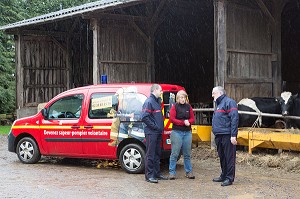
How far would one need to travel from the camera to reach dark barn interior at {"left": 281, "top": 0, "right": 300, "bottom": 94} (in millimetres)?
16594

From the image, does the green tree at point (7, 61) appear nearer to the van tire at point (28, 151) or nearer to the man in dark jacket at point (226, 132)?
the van tire at point (28, 151)

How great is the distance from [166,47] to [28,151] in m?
10.7

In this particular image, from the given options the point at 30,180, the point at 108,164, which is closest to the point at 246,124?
the point at 108,164

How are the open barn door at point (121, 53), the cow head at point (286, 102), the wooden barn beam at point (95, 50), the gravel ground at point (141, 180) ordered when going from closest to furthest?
the gravel ground at point (141, 180) < the cow head at point (286, 102) < the wooden barn beam at point (95, 50) < the open barn door at point (121, 53)

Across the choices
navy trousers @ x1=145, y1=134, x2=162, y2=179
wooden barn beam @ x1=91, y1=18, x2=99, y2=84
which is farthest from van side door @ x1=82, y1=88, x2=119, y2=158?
wooden barn beam @ x1=91, y1=18, x2=99, y2=84

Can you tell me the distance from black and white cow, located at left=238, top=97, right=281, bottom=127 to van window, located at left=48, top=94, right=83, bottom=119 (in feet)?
14.1

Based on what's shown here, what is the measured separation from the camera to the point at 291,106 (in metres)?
11.4

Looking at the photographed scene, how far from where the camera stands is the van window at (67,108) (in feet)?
33.4

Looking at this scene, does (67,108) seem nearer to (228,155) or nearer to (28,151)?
(28,151)

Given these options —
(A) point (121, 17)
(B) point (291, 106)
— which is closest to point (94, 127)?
(B) point (291, 106)

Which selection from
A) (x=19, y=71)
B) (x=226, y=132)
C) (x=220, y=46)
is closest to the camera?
(x=226, y=132)

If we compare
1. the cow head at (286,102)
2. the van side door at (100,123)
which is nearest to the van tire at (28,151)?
the van side door at (100,123)

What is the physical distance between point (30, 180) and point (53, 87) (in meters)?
11.4

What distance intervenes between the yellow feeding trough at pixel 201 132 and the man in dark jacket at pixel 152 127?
341cm
